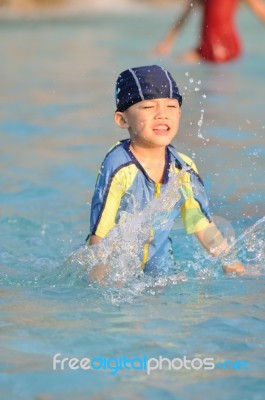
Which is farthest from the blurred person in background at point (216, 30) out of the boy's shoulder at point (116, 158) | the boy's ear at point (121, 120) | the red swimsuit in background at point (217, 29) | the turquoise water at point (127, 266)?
the boy's shoulder at point (116, 158)

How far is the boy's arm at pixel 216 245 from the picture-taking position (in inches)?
196

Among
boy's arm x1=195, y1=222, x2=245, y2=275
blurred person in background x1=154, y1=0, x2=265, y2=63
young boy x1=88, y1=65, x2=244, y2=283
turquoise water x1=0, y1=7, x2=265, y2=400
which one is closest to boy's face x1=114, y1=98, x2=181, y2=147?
young boy x1=88, y1=65, x2=244, y2=283

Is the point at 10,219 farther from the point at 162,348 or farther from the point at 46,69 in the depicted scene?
the point at 46,69

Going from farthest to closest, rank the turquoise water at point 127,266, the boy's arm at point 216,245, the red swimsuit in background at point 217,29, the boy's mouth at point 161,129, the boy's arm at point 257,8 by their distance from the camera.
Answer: the red swimsuit in background at point 217,29
the boy's arm at point 257,8
the boy's arm at point 216,245
the boy's mouth at point 161,129
the turquoise water at point 127,266

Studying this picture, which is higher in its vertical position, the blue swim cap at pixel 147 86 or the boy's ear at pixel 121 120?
the blue swim cap at pixel 147 86

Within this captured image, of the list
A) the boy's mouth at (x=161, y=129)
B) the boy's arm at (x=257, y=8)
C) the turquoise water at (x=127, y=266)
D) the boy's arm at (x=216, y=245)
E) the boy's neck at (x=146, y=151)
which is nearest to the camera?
the turquoise water at (x=127, y=266)

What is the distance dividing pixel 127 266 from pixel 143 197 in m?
0.33

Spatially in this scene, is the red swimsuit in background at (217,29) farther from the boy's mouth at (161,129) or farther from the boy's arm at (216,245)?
the boy's mouth at (161,129)

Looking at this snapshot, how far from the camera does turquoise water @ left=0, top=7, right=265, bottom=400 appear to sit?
3926 mm

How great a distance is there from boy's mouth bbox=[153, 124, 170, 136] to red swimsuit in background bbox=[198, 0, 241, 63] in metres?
7.80

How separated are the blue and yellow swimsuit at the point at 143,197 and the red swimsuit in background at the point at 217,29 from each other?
7661 millimetres

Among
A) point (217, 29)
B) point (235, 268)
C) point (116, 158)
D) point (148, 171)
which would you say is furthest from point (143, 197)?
point (217, 29)

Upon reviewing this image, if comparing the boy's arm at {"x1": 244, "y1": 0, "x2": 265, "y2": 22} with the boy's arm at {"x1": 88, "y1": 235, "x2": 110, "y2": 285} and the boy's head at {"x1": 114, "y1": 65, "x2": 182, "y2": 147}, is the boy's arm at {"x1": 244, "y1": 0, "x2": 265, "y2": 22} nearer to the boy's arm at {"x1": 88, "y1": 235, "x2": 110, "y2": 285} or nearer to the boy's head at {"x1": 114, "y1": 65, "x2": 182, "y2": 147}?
the boy's head at {"x1": 114, "y1": 65, "x2": 182, "y2": 147}

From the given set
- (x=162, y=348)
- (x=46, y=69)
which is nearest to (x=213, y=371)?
(x=162, y=348)
